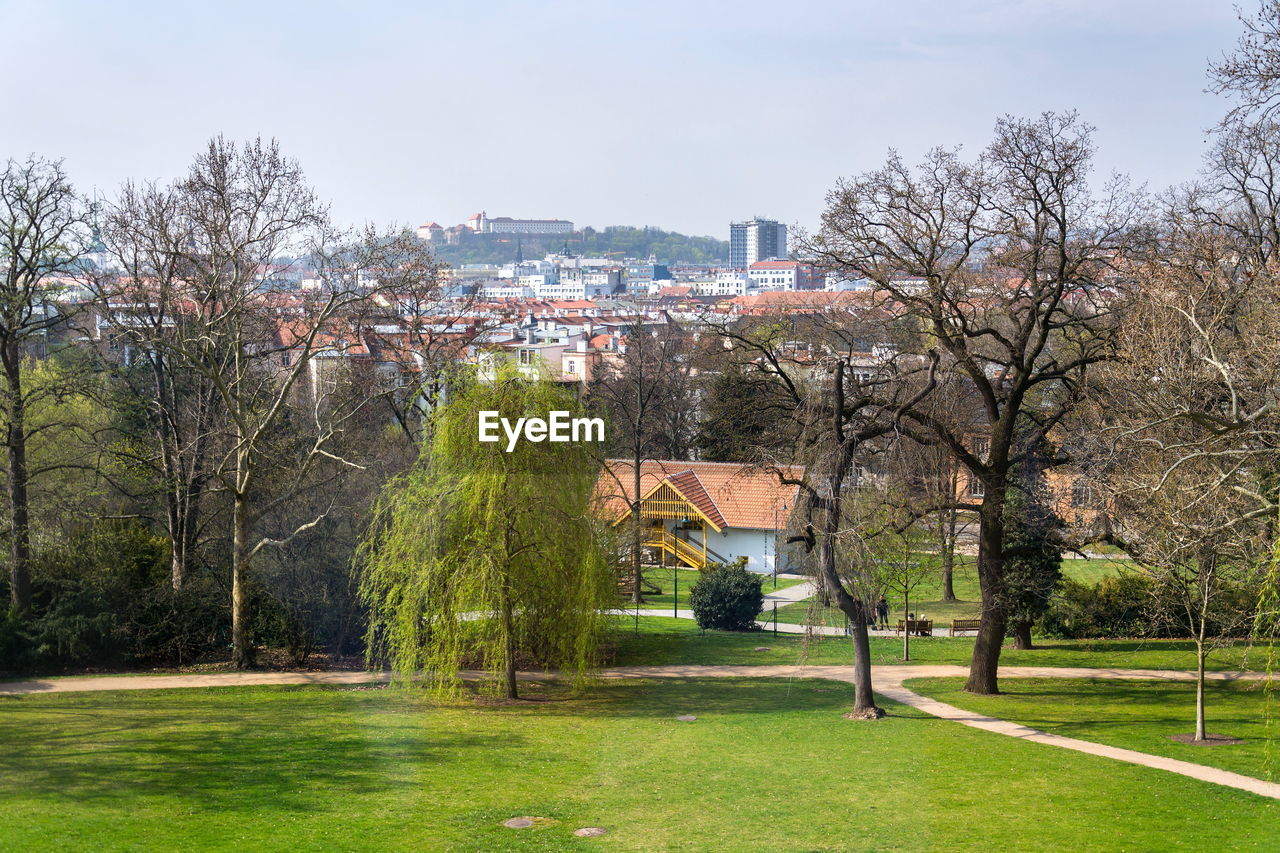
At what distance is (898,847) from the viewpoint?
12859 millimetres

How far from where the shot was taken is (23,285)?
24203mm

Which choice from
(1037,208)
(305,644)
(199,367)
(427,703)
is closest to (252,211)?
(199,367)

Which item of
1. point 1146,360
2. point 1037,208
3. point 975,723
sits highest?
point 1037,208

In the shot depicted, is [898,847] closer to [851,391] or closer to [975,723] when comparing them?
[975,723]

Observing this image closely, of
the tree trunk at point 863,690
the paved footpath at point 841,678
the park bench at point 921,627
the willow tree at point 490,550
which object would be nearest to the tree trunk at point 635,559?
the paved footpath at point 841,678

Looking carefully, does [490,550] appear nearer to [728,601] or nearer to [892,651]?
[728,601]

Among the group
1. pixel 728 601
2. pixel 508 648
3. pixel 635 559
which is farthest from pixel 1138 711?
pixel 635 559

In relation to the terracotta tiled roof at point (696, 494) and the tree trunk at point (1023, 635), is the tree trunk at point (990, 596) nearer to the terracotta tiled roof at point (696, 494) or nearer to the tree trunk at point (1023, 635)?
the tree trunk at point (1023, 635)

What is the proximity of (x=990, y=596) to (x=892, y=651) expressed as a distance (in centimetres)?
713

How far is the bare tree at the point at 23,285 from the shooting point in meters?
23.7

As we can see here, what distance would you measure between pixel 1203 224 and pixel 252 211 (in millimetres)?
20187

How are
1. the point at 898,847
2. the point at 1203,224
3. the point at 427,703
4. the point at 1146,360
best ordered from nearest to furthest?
the point at 898,847 < the point at 1146,360 < the point at 427,703 < the point at 1203,224

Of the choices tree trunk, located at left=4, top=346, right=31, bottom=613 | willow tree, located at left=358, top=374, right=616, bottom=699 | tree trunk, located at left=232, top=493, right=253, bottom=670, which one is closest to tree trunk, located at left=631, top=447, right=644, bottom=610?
willow tree, located at left=358, top=374, right=616, bottom=699

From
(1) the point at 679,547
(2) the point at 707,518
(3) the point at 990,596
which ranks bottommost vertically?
(1) the point at 679,547
